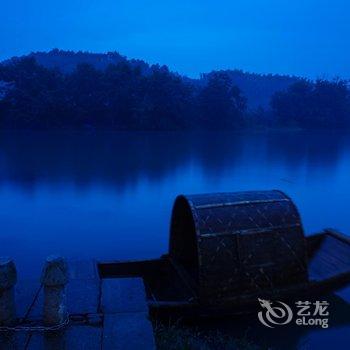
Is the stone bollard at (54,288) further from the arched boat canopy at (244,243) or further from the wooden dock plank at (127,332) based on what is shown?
the arched boat canopy at (244,243)

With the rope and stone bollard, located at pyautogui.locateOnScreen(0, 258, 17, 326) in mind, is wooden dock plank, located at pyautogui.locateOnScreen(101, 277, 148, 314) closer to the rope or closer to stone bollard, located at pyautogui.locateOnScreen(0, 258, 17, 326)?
the rope

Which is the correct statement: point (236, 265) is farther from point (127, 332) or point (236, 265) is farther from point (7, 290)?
point (7, 290)

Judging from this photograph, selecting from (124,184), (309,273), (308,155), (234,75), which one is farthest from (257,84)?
(309,273)

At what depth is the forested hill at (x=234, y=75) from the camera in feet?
275

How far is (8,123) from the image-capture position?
36.8m

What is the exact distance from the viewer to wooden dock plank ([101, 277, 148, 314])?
15.1 ft

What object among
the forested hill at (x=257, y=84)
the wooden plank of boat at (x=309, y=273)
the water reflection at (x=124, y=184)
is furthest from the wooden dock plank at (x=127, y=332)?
the forested hill at (x=257, y=84)

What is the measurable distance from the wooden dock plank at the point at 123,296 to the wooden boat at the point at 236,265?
41 centimetres

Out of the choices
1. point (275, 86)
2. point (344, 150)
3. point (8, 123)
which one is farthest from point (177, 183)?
point (275, 86)

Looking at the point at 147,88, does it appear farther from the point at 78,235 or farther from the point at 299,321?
the point at 299,321

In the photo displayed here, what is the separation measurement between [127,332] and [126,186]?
1219 cm

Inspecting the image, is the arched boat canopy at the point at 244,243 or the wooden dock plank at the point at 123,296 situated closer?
the wooden dock plank at the point at 123,296

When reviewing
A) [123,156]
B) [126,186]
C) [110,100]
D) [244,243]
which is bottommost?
[126,186]

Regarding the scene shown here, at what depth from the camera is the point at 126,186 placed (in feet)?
53.2
